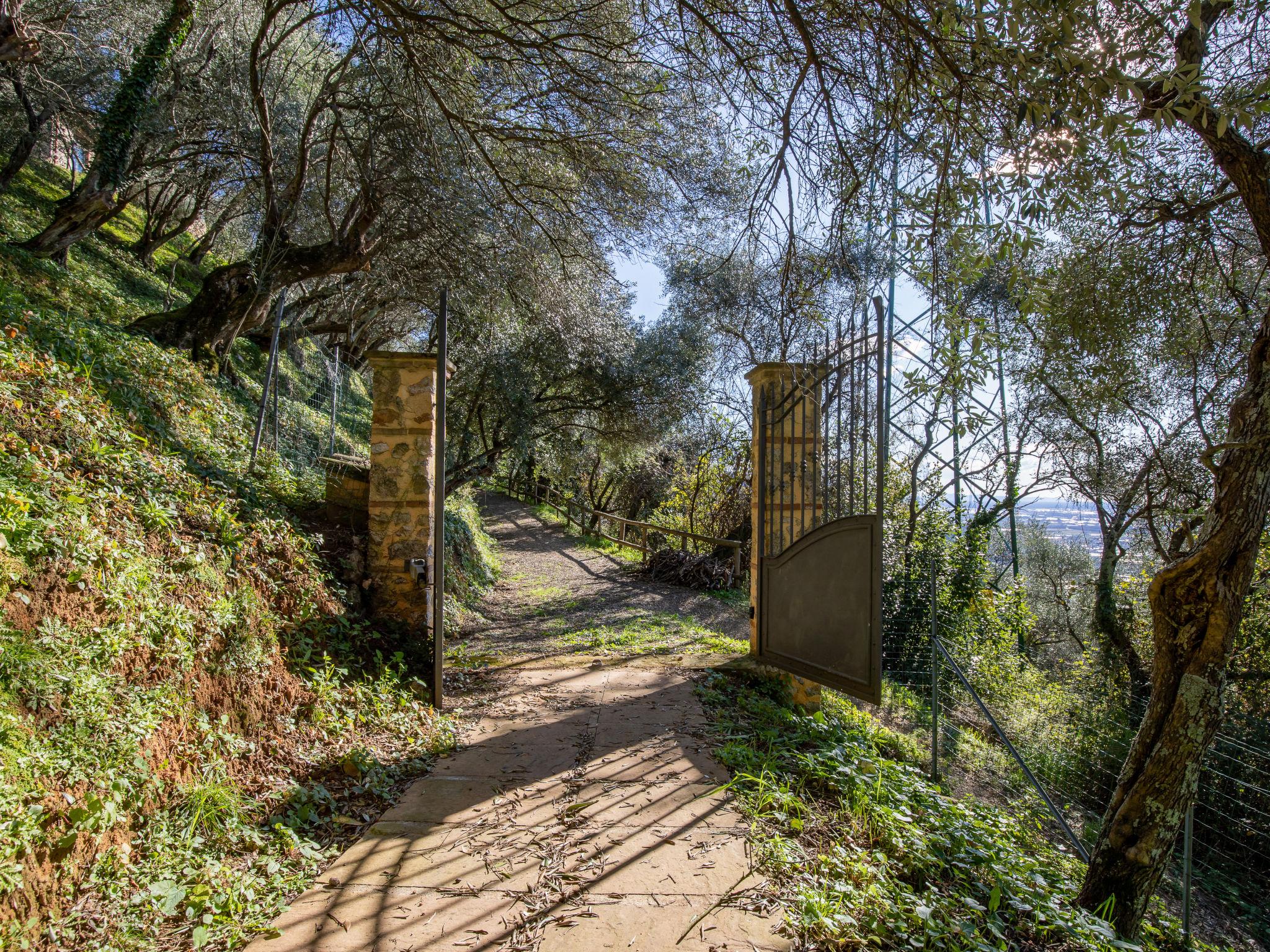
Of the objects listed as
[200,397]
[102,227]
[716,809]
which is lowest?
[716,809]

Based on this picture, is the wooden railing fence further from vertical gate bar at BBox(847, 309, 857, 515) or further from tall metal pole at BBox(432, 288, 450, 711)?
tall metal pole at BBox(432, 288, 450, 711)

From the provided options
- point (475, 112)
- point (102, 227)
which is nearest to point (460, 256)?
point (475, 112)

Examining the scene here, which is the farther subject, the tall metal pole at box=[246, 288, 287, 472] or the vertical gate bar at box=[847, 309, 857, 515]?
the tall metal pole at box=[246, 288, 287, 472]

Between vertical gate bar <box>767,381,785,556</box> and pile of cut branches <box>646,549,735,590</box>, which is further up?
vertical gate bar <box>767,381,785,556</box>

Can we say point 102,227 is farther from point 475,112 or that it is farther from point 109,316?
point 475,112

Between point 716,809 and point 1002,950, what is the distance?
1.21 metres

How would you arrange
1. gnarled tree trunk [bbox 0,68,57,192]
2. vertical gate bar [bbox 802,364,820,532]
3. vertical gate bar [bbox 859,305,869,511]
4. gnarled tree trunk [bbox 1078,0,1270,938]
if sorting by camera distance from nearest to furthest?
gnarled tree trunk [bbox 1078,0,1270,938]
vertical gate bar [bbox 859,305,869,511]
vertical gate bar [bbox 802,364,820,532]
gnarled tree trunk [bbox 0,68,57,192]

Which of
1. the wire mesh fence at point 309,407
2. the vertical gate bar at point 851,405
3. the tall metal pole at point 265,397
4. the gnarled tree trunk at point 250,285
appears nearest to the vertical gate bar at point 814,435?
the vertical gate bar at point 851,405

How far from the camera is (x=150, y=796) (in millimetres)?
2285

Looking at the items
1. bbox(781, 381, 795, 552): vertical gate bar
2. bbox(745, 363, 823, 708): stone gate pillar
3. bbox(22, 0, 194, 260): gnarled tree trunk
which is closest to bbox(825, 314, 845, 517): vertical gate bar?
bbox(745, 363, 823, 708): stone gate pillar

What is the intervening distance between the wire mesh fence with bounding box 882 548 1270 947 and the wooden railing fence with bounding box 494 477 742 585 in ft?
10.6

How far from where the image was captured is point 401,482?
5.07 meters

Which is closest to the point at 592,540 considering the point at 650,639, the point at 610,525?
the point at 610,525

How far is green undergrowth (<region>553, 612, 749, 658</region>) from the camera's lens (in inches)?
249
